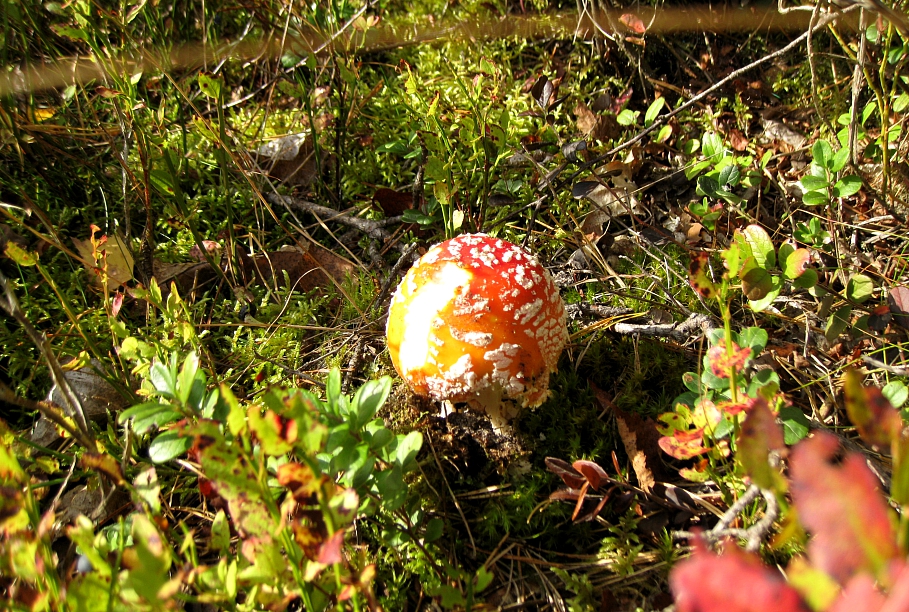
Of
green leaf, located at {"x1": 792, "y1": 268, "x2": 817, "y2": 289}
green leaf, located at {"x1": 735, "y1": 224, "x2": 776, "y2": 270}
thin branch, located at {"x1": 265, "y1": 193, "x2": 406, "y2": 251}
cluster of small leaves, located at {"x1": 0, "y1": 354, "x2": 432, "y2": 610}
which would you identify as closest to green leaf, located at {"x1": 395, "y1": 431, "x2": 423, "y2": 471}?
cluster of small leaves, located at {"x1": 0, "y1": 354, "x2": 432, "y2": 610}

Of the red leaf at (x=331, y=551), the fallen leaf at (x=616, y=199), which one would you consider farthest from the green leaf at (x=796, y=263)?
the red leaf at (x=331, y=551)

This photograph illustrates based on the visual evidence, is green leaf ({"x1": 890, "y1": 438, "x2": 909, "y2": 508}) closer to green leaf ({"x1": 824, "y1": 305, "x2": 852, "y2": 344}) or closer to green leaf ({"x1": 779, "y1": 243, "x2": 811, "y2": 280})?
green leaf ({"x1": 779, "y1": 243, "x2": 811, "y2": 280})

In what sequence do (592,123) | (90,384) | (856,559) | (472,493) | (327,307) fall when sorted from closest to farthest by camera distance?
(856,559) → (472,493) → (90,384) → (327,307) → (592,123)

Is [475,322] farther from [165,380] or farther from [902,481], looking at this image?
[902,481]

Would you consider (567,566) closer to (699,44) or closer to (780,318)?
(780,318)

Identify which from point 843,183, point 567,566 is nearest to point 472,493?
point 567,566
